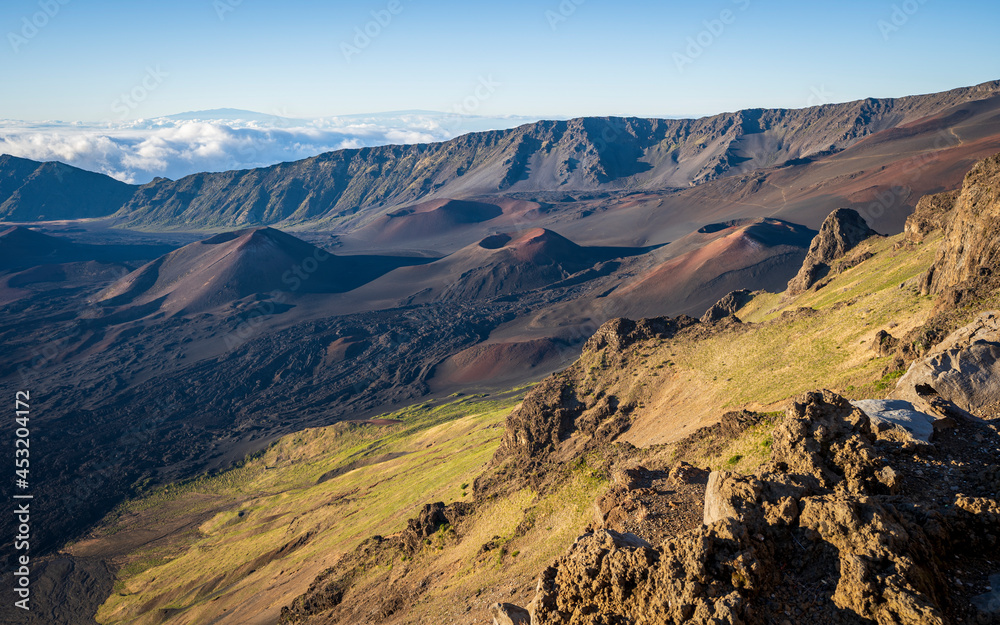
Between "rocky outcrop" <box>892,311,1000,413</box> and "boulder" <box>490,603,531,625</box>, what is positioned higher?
"rocky outcrop" <box>892,311,1000,413</box>

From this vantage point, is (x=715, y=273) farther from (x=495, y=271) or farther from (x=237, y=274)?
(x=237, y=274)

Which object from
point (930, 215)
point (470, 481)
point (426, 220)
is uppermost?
point (930, 215)

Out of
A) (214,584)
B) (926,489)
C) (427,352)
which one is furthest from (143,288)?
(926,489)

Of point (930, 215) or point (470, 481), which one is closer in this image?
point (470, 481)

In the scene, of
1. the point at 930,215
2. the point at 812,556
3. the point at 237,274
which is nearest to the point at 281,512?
the point at 812,556

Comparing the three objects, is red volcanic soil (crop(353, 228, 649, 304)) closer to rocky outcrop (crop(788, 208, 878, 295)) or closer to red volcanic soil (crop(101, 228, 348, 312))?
red volcanic soil (crop(101, 228, 348, 312))

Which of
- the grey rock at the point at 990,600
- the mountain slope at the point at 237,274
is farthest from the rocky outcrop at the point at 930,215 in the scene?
the mountain slope at the point at 237,274

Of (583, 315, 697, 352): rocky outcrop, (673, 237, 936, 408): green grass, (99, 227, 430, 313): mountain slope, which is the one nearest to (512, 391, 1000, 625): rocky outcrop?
(673, 237, 936, 408): green grass
